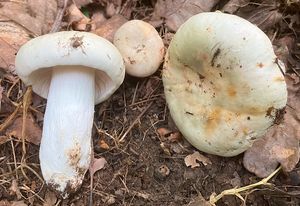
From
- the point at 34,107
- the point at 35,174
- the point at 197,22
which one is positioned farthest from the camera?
the point at 34,107

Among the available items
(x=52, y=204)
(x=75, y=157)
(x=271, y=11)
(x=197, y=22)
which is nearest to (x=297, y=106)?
(x=271, y=11)

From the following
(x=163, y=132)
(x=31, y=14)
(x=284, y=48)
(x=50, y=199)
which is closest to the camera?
(x=50, y=199)

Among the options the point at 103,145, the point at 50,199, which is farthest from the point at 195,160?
the point at 50,199

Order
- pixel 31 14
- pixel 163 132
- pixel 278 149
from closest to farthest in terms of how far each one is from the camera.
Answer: pixel 278 149, pixel 163 132, pixel 31 14

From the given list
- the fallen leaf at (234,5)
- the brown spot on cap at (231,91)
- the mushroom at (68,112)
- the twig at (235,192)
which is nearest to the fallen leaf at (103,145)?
the mushroom at (68,112)

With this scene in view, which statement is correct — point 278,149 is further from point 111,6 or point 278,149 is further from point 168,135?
point 111,6

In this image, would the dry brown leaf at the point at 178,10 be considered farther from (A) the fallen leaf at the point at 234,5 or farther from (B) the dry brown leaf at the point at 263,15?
(B) the dry brown leaf at the point at 263,15

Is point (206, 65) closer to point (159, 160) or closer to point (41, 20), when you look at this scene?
point (159, 160)

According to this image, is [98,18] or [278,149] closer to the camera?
[278,149]

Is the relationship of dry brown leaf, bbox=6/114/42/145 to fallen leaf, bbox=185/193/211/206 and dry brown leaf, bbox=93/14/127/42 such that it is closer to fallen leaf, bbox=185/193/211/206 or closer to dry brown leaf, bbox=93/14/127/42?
dry brown leaf, bbox=93/14/127/42
